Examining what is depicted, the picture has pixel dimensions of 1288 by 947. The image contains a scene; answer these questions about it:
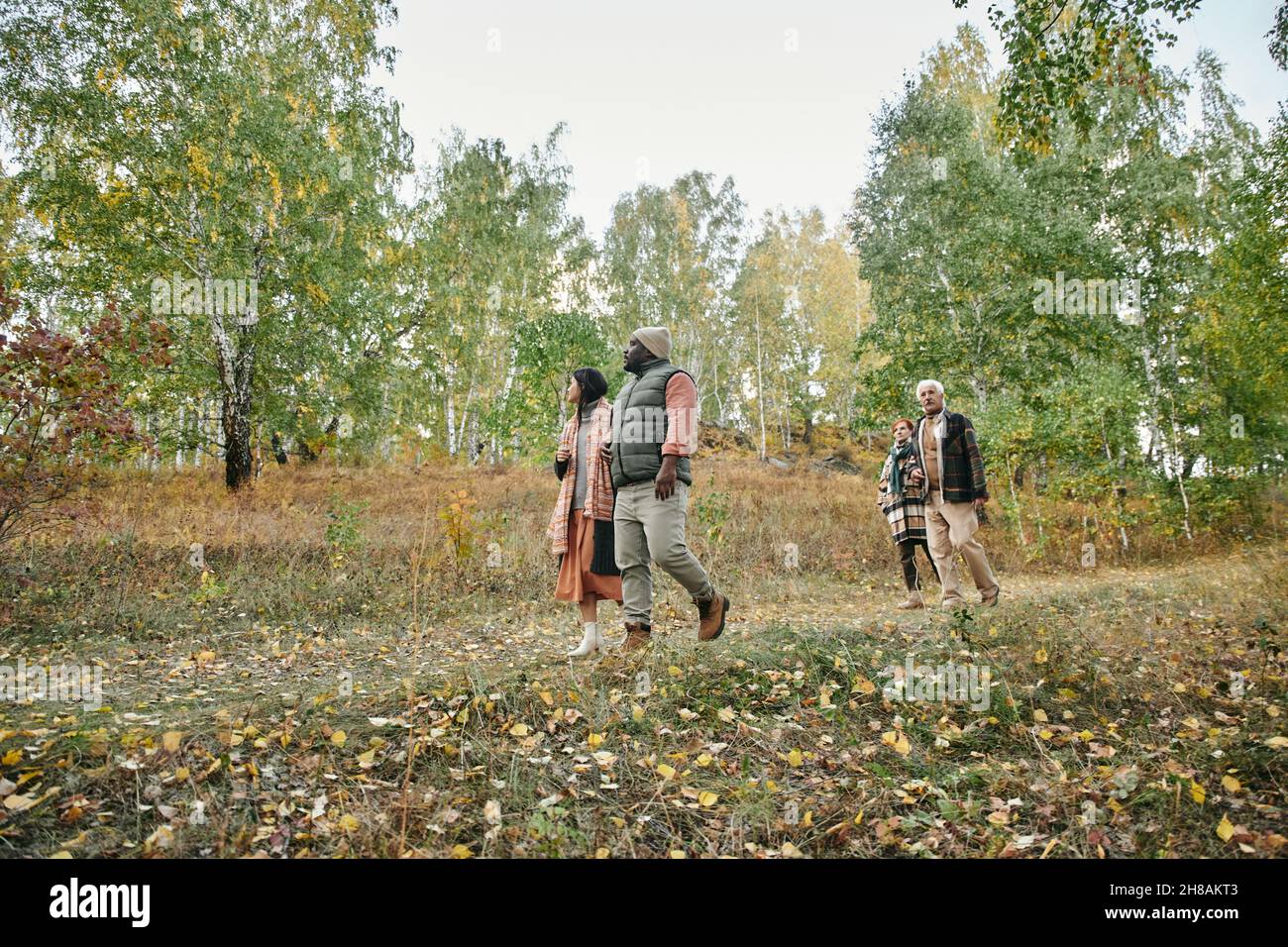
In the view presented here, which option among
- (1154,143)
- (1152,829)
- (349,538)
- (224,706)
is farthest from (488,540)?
(1154,143)

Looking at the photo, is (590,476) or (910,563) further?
(910,563)

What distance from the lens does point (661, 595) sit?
8.64 metres

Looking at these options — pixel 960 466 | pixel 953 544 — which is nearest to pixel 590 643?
pixel 953 544

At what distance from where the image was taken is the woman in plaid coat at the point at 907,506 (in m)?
7.60

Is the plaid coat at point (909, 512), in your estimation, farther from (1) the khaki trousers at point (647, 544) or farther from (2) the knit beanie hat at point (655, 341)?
(2) the knit beanie hat at point (655, 341)

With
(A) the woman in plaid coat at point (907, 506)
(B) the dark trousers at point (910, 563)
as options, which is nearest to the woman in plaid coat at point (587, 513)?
(A) the woman in plaid coat at point (907, 506)

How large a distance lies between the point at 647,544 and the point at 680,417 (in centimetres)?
94

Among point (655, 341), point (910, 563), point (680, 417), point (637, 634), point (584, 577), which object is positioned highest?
point (655, 341)

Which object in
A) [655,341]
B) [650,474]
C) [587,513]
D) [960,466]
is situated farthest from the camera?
[960,466]

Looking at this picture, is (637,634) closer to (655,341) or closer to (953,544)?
(655,341)

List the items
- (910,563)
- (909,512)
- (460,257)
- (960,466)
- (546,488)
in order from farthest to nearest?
1. (460,257)
2. (546,488)
3. (910,563)
4. (909,512)
5. (960,466)

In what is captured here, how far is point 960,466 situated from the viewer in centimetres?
677

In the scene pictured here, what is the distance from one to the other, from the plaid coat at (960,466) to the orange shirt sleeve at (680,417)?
3362 mm

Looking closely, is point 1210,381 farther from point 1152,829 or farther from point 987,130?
point 1152,829
